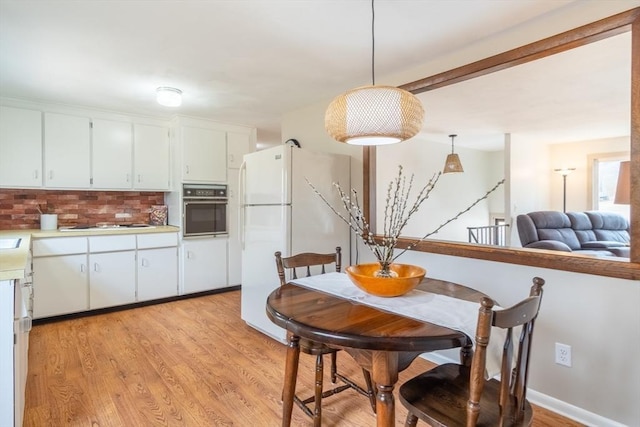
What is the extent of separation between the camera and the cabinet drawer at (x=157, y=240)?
Answer: 3.84 metres

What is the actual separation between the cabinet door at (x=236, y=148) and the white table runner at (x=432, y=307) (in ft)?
10.0

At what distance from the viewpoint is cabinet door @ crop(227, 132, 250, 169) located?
14.8ft

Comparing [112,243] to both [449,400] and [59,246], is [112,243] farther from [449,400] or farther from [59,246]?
[449,400]

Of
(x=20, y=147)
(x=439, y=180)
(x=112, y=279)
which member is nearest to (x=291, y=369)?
(x=112, y=279)

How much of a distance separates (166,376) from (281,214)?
1.40 m

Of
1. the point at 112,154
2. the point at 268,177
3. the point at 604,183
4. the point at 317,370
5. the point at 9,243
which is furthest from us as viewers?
the point at 604,183

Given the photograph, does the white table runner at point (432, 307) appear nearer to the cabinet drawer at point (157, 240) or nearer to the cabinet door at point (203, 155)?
the cabinet drawer at point (157, 240)

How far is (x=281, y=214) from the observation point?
2828 mm

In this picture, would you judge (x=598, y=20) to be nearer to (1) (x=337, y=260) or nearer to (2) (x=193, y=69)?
(1) (x=337, y=260)

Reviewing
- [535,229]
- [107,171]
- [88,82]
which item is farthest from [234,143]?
[535,229]

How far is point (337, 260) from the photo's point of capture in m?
2.22

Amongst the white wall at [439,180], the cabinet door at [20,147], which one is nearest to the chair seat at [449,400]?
the white wall at [439,180]

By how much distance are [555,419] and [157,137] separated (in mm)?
4474

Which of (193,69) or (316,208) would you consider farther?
(316,208)
